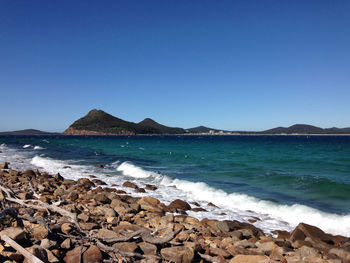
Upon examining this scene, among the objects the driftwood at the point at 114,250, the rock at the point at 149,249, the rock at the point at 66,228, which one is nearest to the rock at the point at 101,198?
the rock at the point at 66,228

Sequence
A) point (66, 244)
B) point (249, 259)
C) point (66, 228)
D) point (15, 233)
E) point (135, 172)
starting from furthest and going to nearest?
point (135, 172)
point (249, 259)
point (66, 228)
point (66, 244)
point (15, 233)

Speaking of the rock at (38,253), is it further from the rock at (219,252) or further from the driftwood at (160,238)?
the rock at (219,252)

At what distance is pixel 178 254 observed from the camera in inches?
172

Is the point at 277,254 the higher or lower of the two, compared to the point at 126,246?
lower

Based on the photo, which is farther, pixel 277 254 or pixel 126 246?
pixel 277 254

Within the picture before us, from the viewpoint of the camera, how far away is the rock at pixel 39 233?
411cm

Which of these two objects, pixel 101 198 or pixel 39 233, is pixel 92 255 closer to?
pixel 39 233

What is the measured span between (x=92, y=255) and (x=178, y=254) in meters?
1.42

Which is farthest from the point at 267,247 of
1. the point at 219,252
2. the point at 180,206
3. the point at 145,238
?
the point at 180,206

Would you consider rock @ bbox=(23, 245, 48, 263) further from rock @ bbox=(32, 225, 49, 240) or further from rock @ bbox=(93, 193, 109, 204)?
rock @ bbox=(93, 193, 109, 204)

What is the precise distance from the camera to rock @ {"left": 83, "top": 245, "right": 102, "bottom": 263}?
380 centimetres

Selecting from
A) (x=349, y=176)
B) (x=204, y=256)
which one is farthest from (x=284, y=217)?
(x=349, y=176)

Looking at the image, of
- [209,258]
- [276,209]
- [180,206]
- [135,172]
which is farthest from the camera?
[135,172]

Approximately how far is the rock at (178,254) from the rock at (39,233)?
195 cm
